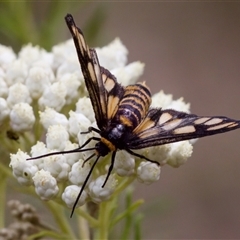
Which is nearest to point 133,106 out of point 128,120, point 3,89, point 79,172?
point 128,120

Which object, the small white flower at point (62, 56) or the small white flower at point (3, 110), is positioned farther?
the small white flower at point (62, 56)

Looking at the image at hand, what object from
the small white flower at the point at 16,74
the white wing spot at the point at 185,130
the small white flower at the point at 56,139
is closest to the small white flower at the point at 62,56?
the small white flower at the point at 16,74

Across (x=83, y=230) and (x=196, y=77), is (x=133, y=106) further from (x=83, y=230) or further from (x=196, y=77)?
(x=196, y=77)

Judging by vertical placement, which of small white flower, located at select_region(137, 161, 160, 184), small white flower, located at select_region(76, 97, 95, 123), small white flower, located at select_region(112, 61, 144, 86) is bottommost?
small white flower, located at select_region(137, 161, 160, 184)

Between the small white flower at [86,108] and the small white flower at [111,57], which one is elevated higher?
the small white flower at [111,57]

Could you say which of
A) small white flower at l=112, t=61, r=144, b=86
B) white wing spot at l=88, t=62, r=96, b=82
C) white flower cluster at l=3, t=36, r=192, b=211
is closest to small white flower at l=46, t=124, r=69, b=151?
white flower cluster at l=3, t=36, r=192, b=211

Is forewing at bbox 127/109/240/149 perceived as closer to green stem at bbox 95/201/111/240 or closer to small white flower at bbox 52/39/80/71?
green stem at bbox 95/201/111/240

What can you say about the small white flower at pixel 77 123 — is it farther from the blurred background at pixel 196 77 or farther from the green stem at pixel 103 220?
the blurred background at pixel 196 77
